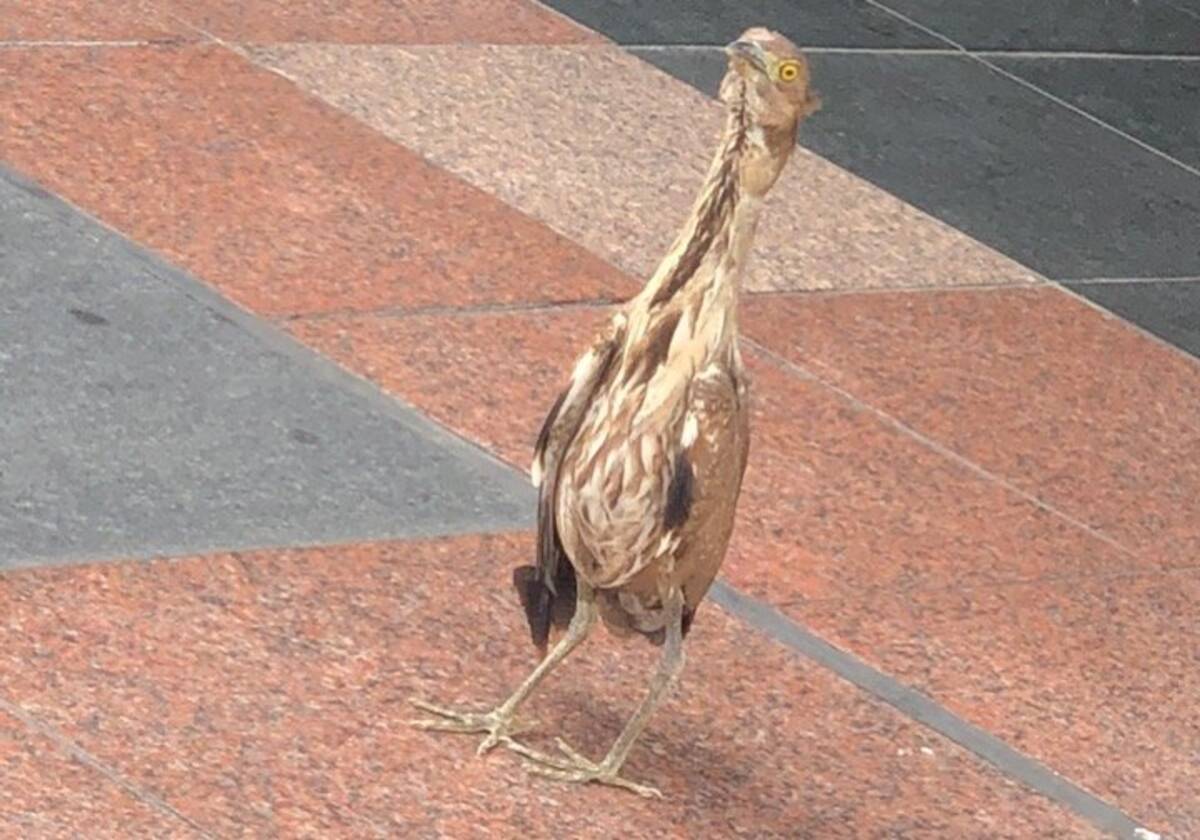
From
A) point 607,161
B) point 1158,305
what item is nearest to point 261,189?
point 607,161

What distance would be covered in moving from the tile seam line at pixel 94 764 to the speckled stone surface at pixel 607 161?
337 cm

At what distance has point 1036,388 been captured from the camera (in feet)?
25.7

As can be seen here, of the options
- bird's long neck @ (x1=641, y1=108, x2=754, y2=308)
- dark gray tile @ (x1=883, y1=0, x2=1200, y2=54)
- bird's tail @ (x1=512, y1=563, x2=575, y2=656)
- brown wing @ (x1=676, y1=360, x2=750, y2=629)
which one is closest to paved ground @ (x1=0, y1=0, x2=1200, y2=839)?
bird's tail @ (x1=512, y1=563, x2=575, y2=656)

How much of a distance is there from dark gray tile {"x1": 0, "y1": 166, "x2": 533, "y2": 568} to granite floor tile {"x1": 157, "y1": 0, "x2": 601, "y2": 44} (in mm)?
1838

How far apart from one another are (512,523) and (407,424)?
0.46m

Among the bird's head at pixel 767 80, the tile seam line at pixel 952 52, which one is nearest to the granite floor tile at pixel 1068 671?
the bird's head at pixel 767 80

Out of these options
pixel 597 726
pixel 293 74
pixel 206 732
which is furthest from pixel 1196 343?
pixel 206 732

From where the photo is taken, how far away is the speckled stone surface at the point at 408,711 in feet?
15.9

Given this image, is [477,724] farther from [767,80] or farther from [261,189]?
[261,189]

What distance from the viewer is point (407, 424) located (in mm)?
6406

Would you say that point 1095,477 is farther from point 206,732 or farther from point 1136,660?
point 206,732

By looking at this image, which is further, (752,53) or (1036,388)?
(1036,388)

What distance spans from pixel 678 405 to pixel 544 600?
551 mm

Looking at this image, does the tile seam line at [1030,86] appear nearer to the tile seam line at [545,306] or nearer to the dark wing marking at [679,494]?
the tile seam line at [545,306]
